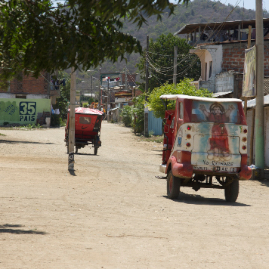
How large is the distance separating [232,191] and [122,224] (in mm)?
4426

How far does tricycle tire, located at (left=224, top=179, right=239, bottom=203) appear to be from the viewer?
1114cm

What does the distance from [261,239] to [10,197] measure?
5774 mm

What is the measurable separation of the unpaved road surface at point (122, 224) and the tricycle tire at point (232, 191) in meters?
0.34

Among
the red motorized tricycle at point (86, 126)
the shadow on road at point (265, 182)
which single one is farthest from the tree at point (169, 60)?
the shadow on road at point (265, 182)

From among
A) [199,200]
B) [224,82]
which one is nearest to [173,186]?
[199,200]

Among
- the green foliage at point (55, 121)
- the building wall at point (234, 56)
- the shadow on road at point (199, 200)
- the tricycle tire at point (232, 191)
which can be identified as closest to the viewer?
the shadow on road at point (199, 200)

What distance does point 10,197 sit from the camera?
10.1 meters

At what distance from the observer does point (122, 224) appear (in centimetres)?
768

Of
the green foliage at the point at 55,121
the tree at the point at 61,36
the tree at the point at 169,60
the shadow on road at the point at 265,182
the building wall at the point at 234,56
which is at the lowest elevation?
the shadow on road at the point at 265,182

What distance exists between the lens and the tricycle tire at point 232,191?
1114cm

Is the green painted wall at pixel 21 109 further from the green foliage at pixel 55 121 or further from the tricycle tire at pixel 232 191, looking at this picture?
the tricycle tire at pixel 232 191

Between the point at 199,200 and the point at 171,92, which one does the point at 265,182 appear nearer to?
the point at 199,200

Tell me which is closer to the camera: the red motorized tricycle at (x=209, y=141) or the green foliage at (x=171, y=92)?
the red motorized tricycle at (x=209, y=141)

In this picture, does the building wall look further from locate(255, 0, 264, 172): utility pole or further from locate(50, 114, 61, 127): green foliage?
locate(50, 114, 61, 127): green foliage
